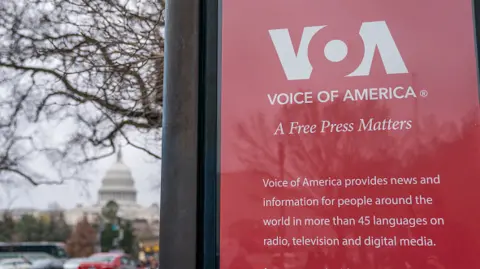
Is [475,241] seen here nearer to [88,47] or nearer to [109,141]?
[88,47]

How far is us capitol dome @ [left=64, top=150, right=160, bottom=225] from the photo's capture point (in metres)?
71.8

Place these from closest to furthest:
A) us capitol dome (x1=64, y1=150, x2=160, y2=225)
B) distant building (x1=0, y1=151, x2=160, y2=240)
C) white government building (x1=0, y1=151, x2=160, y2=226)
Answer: distant building (x1=0, y1=151, x2=160, y2=240)
white government building (x1=0, y1=151, x2=160, y2=226)
us capitol dome (x1=64, y1=150, x2=160, y2=225)

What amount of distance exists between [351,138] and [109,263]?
105 ft

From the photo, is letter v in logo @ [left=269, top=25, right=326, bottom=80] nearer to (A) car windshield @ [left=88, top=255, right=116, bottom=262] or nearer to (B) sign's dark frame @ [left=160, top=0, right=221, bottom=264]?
(B) sign's dark frame @ [left=160, top=0, right=221, bottom=264]

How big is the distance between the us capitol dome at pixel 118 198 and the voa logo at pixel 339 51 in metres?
69.3

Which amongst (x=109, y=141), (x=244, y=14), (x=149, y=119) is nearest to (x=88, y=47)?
(x=149, y=119)

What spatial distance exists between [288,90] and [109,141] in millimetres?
9222

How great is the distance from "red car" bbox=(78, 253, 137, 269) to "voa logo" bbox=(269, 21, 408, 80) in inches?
1237

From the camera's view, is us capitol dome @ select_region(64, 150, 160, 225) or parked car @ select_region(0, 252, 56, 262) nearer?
parked car @ select_region(0, 252, 56, 262)

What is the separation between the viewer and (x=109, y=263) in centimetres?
3136

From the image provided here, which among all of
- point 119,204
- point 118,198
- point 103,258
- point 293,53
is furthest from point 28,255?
point 118,198

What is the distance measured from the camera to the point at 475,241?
1.27 metres

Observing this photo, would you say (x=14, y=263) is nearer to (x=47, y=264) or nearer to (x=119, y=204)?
(x=47, y=264)

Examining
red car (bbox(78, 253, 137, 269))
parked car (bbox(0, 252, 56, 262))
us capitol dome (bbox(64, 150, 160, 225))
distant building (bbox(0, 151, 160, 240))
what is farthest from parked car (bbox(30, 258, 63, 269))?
us capitol dome (bbox(64, 150, 160, 225))
